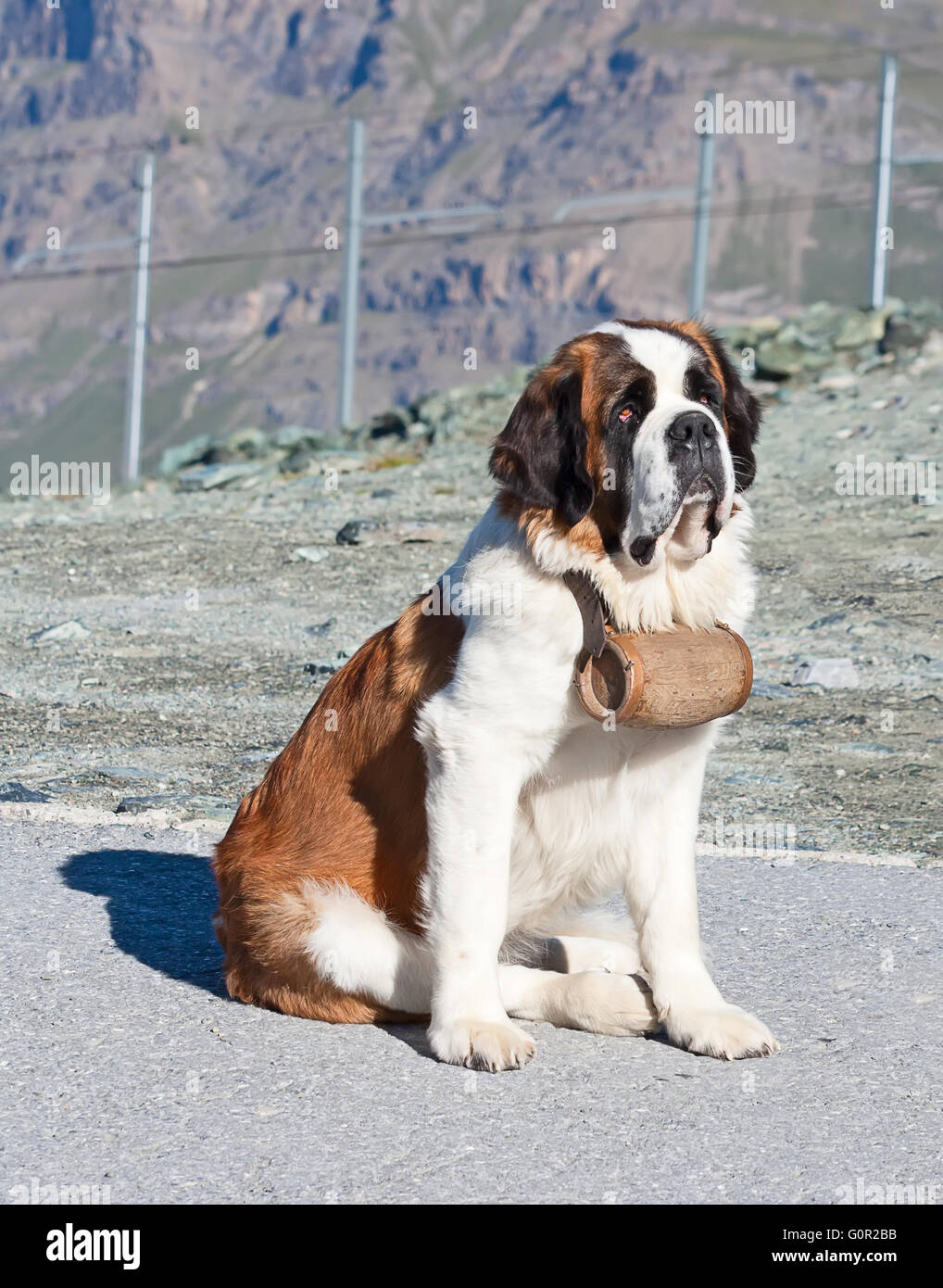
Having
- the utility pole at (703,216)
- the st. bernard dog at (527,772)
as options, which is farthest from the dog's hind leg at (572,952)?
the utility pole at (703,216)

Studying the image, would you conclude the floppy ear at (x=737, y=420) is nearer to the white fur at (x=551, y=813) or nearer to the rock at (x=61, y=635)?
the white fur at (x=551, y=813)

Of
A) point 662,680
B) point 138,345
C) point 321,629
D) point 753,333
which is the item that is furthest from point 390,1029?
point 138,345

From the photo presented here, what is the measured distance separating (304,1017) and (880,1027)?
139cm

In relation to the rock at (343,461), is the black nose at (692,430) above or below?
above

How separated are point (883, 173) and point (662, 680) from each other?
15.4 metres

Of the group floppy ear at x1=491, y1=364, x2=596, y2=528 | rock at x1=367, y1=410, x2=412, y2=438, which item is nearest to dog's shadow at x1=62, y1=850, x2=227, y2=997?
floppy ear at x1=491, y1=364, x2=596, y2=528

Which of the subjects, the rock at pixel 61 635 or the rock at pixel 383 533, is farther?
the rock at pixel 383 533

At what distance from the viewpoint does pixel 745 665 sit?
3.71 m

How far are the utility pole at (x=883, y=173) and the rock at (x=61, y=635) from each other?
1049cm

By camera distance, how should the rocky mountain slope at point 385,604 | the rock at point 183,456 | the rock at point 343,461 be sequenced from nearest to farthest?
the rocky mountain slope at point 385,604, the rock at point 343,461, the rock at point 183,456

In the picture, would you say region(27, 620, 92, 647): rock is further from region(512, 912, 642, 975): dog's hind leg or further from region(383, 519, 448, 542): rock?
region(512, 912, 642, 975): dog's hind leg

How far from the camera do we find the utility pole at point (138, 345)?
21.2 metres

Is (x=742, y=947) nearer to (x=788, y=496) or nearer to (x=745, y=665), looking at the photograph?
(x=745, y=665)
